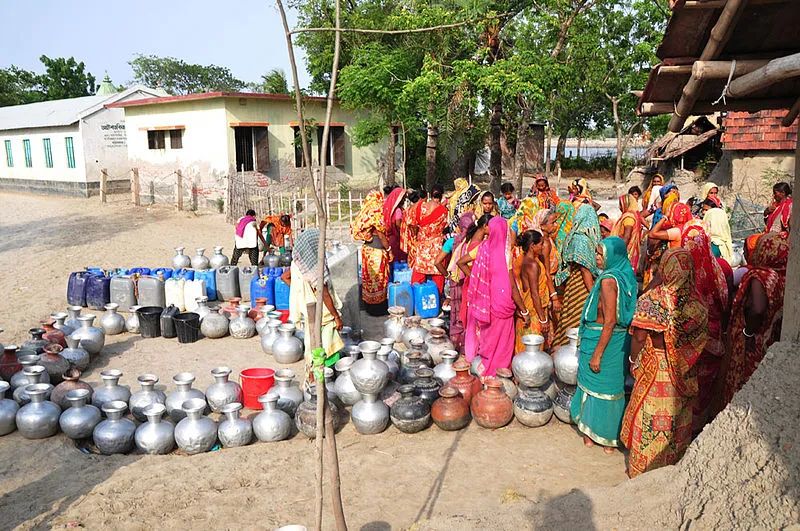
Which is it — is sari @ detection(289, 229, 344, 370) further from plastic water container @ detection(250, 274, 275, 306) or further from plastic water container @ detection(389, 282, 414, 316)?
plastic water container @ detection(250, 274, 275, 306)

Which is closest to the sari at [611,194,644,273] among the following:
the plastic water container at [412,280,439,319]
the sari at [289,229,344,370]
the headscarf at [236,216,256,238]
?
the plastic water container at [412,280,439,319]

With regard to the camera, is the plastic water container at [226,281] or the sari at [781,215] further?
the plastic water container at [226,281]

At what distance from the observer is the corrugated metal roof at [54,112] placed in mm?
22766

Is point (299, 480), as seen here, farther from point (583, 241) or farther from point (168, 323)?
point (168, 323)

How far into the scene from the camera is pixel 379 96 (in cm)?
1606

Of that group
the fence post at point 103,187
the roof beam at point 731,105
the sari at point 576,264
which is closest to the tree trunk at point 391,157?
the fence post at point 103,187

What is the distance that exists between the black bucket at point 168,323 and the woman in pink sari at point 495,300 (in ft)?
12.9

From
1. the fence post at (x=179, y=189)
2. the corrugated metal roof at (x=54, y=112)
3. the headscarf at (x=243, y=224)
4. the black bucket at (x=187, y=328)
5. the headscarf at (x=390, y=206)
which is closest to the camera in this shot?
the black bucket at (x=187, y=328)

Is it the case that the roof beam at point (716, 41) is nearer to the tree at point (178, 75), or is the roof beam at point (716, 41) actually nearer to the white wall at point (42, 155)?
the white wall at point (42, 155)

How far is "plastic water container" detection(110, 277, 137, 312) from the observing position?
877 centimetres

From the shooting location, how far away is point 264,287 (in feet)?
28.2

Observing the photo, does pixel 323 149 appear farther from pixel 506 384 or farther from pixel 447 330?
pixel 447 330

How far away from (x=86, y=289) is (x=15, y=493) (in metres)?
5.08

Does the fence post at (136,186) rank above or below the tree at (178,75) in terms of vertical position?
below
